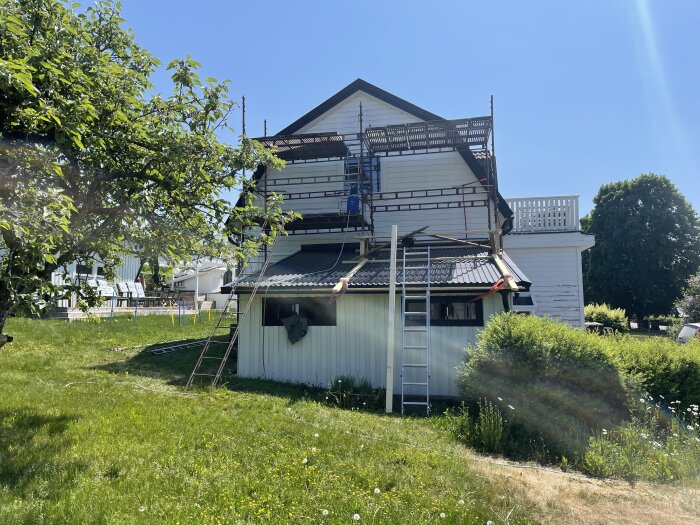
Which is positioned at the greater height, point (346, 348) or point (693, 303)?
point (693, 303)

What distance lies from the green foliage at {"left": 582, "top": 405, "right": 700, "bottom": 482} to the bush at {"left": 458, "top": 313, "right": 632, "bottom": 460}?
1.08 ft

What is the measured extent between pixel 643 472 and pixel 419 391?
5179 mm

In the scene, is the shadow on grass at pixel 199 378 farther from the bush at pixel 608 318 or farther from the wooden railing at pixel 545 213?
the bush at pixel 608 318

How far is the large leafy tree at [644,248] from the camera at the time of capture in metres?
33.7

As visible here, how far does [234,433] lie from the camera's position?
A: 248 inches

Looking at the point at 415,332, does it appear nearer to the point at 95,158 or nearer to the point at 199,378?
the point at 199,378

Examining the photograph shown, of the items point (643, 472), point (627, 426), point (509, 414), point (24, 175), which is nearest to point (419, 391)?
point (509, 414)

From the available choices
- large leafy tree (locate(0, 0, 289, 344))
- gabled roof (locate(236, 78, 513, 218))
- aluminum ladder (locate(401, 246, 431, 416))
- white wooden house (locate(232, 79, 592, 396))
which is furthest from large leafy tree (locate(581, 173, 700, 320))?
large leafy tree (locate(0, 0, 289, 344))

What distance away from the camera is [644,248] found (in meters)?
34.3

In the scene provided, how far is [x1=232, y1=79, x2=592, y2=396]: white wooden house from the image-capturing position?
34.8 ft

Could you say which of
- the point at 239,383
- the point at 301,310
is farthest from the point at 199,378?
the point at 301,310

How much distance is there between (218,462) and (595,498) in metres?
4.26

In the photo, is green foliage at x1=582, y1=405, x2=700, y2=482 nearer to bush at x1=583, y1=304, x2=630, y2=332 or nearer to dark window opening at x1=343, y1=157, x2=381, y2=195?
dark window opening at x1=343, y1=157, x2=381, y2=195

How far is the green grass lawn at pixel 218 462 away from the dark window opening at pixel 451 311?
300 centimetres
